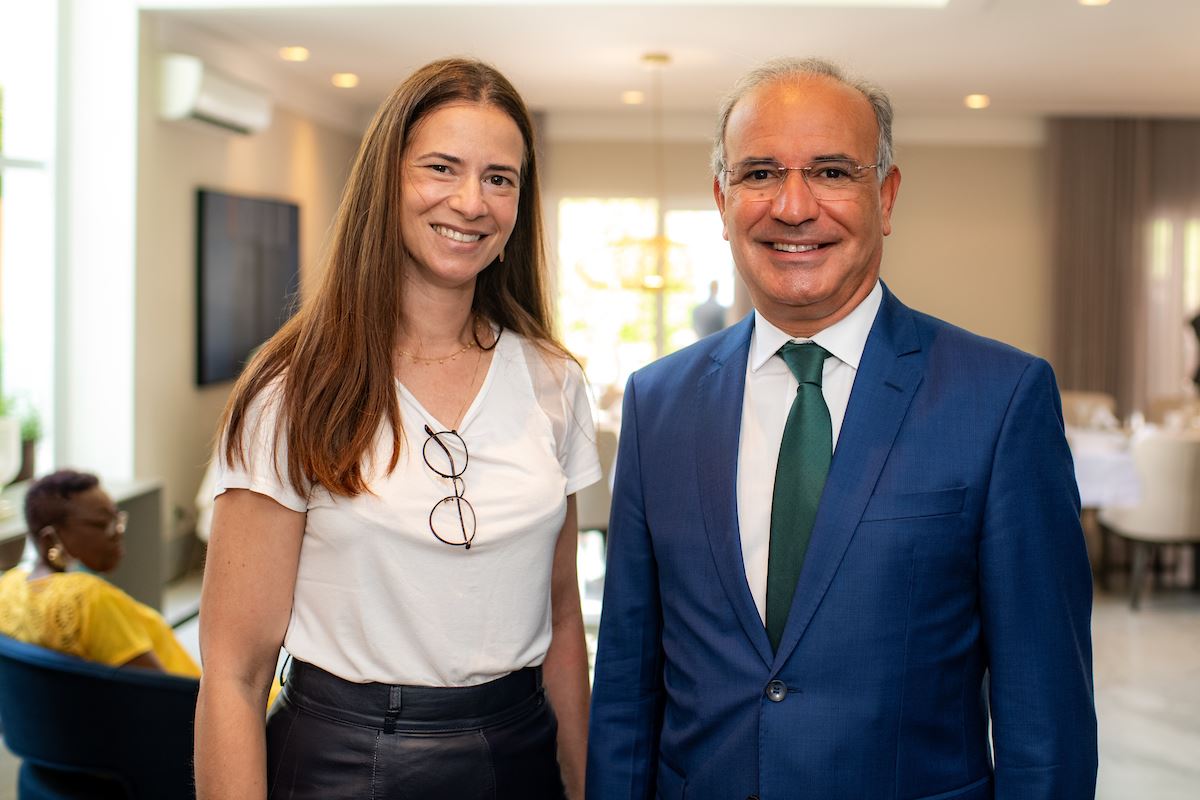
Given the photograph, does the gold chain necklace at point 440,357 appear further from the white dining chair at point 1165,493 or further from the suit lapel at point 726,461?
the white dining chair at point 1165,493

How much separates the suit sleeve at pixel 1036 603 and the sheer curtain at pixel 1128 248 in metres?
9.02

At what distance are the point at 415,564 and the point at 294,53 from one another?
245 inches

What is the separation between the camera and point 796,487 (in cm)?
146


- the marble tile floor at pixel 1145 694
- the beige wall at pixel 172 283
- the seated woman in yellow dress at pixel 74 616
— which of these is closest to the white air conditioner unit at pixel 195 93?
the beige wall at pixel 172 283

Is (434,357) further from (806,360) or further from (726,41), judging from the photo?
(726,41)

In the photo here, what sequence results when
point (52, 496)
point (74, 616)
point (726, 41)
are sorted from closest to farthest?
point (74, 616)
point (52, 496)
point (726, 41)

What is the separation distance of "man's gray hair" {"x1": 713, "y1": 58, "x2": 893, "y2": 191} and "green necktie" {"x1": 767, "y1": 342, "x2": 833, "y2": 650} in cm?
29

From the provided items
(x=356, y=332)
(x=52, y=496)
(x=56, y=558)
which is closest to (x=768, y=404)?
(x=356, y=332)

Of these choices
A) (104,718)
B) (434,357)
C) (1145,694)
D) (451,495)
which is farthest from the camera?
(1145,694)

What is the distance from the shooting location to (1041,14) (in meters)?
5.98

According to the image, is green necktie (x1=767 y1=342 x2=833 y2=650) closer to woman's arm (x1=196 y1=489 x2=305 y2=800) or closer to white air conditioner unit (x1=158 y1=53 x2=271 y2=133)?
woman's arm (x1=196 y1=489 x2=305 y2=800)

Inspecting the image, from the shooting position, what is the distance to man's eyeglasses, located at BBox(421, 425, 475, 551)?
5.13 ft

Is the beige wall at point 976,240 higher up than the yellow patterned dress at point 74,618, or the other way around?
the beige wall at point 976,240

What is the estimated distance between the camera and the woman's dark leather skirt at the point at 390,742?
1534 mm
